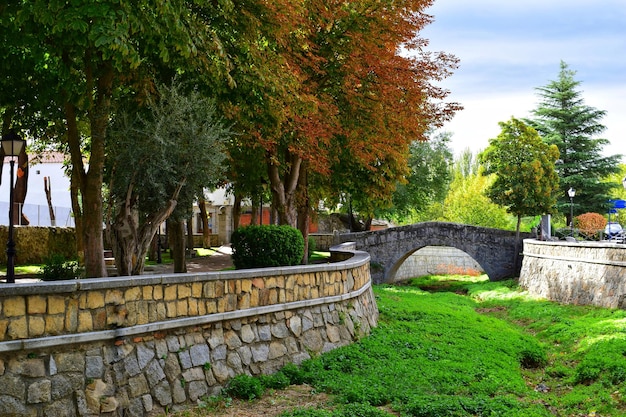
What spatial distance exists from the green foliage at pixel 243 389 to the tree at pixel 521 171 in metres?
24.9

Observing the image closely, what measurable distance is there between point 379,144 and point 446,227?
52.2 ft

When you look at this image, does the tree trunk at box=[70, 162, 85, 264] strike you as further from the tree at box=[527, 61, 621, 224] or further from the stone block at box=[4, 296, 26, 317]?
the tree at box=[527, 61, 621, 224]

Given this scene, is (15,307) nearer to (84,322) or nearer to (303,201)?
(84,322)

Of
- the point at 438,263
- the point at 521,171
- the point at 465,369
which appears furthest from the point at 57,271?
the point at 438,263

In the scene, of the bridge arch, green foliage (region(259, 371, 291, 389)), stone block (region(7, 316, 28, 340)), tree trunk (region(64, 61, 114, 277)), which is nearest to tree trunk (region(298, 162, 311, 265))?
Result: tree trunk (region(64, 61, 114, 277))

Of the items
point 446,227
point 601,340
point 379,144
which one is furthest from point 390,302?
point 446,227

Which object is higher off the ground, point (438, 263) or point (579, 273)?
point (579, 273)

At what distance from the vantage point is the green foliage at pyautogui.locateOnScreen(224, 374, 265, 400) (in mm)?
9657

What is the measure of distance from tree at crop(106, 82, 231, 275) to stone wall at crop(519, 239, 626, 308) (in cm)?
1235

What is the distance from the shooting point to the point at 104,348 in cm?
817

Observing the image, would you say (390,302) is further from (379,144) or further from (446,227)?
(446,227)

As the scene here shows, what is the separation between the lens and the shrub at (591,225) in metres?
34.2

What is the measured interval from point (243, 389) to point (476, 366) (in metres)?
4.92

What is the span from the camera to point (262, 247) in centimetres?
1227
